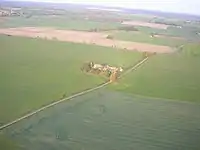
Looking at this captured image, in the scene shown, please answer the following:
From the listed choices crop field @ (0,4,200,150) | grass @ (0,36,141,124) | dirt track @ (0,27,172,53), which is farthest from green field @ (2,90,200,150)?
dirt track @ (0,27,172,53)

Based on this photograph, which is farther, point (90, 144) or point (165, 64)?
point (165, 64)

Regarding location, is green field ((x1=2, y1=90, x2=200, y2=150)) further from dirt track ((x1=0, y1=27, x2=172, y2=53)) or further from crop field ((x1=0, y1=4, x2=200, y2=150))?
dirt track ((x1=0, y1=27, x2=172, y2=53))

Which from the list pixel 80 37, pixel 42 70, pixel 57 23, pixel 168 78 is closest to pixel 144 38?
pixel 168 78

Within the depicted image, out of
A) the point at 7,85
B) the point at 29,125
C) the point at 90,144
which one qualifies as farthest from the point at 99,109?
the point at 7,85

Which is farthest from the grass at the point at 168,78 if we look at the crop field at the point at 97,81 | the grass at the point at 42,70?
the grass at the point at 42,70

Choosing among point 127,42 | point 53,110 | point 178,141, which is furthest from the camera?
point 127,42

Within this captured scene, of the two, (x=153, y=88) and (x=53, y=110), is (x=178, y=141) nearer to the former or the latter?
(x=153, y=88)

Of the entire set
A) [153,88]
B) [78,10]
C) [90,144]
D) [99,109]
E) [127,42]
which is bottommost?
[90,144]

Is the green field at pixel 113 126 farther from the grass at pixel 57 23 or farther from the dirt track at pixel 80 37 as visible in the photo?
the grass at pixel 57 23
